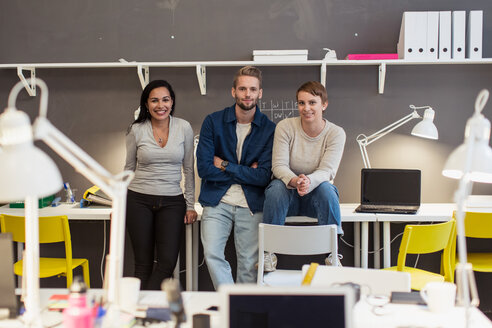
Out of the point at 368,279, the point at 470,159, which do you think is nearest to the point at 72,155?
the point at 470,159

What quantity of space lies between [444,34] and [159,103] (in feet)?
6.38

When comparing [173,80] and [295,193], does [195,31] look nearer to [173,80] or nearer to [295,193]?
[173,80]

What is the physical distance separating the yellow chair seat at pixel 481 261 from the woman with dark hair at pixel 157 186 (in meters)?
1.67

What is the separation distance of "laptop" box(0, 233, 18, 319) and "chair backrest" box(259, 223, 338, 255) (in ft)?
3.99


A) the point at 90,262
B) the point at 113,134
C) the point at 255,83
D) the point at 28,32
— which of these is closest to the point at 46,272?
the point at 90,262

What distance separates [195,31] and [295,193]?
1515 mm

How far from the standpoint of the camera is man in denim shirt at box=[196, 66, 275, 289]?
3.02 meters

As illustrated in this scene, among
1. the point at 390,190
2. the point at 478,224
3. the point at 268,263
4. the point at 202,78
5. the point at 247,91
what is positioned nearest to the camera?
the point at 268,263

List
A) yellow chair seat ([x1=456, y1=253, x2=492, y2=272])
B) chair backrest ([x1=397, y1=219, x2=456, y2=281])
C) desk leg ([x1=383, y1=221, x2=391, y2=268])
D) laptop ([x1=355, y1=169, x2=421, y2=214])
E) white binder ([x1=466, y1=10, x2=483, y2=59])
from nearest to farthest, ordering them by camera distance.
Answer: chair backrest ([x1=397, y1=219, x2=456, y2=281]) < yellow chair seat ([x1=456, y1=253, x2=492, y2=272]) < desk leg ([x1=383, y1=221, x2=391, y2=268]) < laptop ([x1=355, y1=169, x2=421, y2=214]) < white binder ([x1=466, y1=10, x2=483, y2=59])

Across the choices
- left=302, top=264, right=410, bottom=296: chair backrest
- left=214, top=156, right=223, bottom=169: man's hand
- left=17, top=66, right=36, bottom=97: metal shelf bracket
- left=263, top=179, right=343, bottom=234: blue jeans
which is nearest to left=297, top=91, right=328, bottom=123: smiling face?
left=263, top=179, right=343, bottom=234: blue jeans

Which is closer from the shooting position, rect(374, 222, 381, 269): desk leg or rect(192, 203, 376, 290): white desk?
rect(192, 203, 376, 290): white desk

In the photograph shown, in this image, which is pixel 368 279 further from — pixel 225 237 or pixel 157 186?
pixel 157 186

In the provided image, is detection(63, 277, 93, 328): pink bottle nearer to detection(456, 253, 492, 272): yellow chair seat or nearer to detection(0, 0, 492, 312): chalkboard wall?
detection(456, 253, 492, 272): yellow chair seat

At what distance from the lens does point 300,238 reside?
2.48 m
